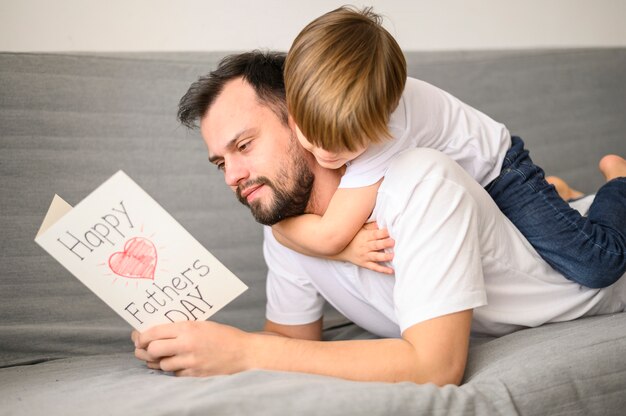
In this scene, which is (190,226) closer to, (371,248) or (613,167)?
(371,248)

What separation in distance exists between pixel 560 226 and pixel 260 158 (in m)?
0.61

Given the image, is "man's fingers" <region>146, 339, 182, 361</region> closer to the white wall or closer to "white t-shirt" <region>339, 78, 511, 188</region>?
"white t-shirt" <region>339, 78, 511, 188</region>

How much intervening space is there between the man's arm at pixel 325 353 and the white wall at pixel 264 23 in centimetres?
100

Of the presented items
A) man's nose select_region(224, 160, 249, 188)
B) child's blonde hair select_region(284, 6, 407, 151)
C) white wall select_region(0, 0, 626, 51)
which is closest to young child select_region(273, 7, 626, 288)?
child's blonde hair select_region(284, 6, 407, 151)

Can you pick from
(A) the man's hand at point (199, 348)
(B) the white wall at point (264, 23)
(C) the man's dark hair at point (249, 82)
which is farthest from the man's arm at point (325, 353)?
(B) the white wall at point (264, 23)

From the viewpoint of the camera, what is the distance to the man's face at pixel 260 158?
4.30 feet

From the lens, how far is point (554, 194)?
1402 millimetres

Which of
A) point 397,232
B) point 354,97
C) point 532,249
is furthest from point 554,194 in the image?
point 354,97

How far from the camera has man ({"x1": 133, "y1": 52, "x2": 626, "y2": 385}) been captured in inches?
42.1

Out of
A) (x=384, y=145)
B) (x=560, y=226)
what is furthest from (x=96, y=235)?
(x=560, y=226)

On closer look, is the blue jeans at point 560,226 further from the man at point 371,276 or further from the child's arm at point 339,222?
the child's arm at point 339,222

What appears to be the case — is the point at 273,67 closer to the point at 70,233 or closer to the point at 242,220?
the point at 242,220

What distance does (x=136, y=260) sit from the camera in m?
1.10

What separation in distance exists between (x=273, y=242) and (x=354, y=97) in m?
0.54
